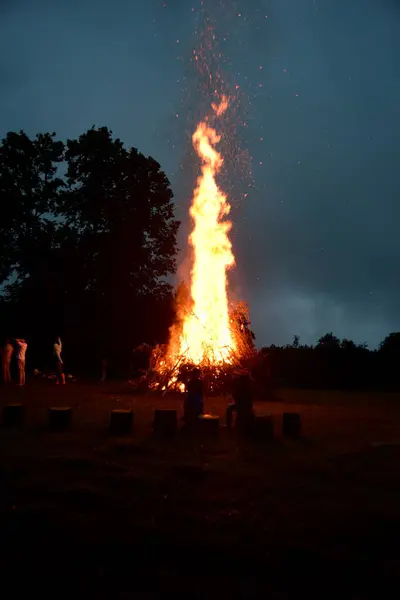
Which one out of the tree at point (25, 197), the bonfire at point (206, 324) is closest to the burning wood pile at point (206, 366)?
the bonfire at point (206, 324)

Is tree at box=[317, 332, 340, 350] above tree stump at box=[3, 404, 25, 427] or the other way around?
above

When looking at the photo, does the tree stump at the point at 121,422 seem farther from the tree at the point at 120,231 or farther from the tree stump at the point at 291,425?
the tree at the point at 120,231

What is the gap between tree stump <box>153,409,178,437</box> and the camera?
36.0 ft

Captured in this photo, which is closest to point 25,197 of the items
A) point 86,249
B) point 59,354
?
point 86,249

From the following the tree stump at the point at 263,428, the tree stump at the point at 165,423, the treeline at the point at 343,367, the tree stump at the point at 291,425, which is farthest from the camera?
the treeline at the point at 343,367

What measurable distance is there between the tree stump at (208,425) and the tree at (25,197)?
1017 inches

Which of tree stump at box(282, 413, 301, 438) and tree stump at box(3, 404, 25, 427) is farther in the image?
tree stump at box(3, 404, 25, 427)

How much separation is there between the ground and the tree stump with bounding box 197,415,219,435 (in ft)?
1.10

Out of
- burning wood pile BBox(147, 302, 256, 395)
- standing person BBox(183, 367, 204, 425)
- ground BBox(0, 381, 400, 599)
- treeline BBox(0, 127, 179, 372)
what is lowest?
ground BBox(0, 381, 400, 599)

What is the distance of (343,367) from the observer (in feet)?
90.4

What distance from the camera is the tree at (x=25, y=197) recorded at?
34906 millimetres

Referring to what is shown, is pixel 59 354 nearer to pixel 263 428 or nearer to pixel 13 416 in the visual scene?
pixel 13 416

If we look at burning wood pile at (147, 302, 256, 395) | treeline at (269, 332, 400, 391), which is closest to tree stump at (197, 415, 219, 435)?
burning wood pile at (147, 302, 256, 395)

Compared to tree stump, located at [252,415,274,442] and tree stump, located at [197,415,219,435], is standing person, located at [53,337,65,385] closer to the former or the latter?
tree stump, located at [197,415,219,435]
